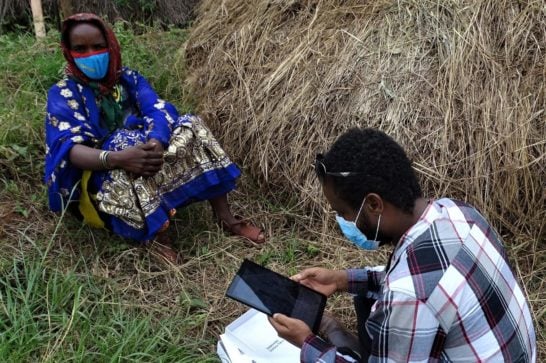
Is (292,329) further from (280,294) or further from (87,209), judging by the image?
(87,209)

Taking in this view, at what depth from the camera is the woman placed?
7.85 feet

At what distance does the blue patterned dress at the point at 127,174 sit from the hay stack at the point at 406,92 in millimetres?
485

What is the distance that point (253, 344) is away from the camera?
6.59 feet

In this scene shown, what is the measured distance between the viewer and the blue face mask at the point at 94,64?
8.11 ft

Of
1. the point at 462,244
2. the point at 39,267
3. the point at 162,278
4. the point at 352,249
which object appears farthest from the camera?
the point at 352,249

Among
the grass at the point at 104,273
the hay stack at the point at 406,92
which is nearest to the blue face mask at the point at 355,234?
the grass at the point at 104,273

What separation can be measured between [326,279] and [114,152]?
1.00 m

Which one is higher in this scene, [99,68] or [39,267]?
[99,68]

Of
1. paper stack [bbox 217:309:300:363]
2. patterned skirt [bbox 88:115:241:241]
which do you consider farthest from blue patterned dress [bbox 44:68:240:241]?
paper stack [bbox 217:309:300:363]

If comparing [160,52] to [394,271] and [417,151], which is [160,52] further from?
[394,271]

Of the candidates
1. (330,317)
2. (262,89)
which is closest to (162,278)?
(330,317)

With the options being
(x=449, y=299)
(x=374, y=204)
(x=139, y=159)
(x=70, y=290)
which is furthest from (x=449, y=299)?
(x=70, y=290)

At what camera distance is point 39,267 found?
233 centimetres

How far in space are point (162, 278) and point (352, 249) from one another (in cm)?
85
